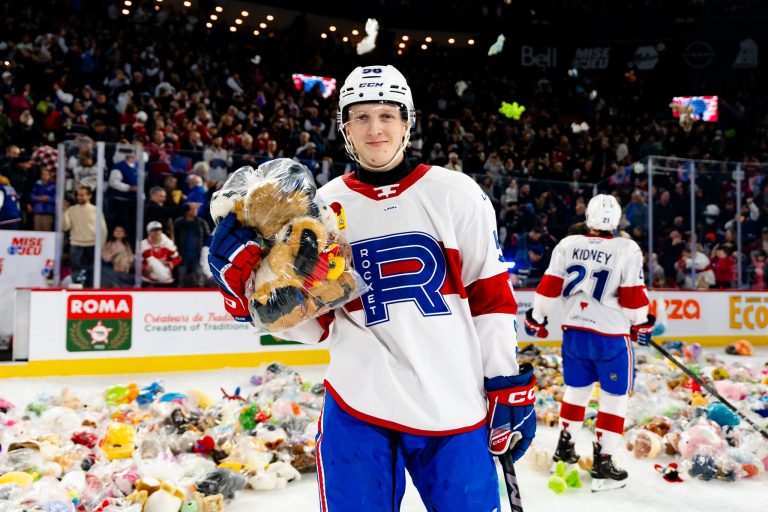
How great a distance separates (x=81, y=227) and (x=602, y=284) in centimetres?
544

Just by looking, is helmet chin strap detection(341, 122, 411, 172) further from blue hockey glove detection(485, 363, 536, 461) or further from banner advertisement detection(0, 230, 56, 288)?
banner advertisement detection(0, 230, 56, 288)

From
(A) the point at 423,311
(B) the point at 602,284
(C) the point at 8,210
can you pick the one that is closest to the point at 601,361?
(B) the point at 602,284

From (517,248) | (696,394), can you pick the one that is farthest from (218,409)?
(517,248)

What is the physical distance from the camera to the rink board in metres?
6.95

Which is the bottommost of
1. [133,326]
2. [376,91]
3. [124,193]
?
[133,326]

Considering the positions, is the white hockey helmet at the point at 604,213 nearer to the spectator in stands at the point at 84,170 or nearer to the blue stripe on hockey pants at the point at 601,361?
the blue stripe on hockey pants at the point at 601,361

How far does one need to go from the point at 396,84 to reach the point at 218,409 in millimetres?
3744

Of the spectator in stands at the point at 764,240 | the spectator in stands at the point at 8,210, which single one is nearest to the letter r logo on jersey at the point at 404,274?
the spectator in stands at the point at 8,210

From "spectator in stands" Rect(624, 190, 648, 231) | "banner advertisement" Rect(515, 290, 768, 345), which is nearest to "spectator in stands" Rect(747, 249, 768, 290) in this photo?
"banner advertisement" Rect(515, 290, 768, 345)

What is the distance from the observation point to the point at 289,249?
5.38 ft

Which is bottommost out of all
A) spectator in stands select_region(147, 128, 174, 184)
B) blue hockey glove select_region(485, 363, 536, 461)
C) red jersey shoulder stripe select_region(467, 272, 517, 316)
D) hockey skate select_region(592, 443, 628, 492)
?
hockey skate select_region(592, 443, 628, 492)

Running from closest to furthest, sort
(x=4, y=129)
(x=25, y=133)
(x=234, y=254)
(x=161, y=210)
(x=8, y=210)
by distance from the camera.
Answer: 1. (x=234, y=254)
2. (x=161, y=210)
3. (x=8, y=210)
4. (x=4, y=129)
5. (x=25, y=133)

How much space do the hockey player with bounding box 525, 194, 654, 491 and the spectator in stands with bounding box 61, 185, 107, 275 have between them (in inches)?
197

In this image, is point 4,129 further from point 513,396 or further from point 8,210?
point 513,396
